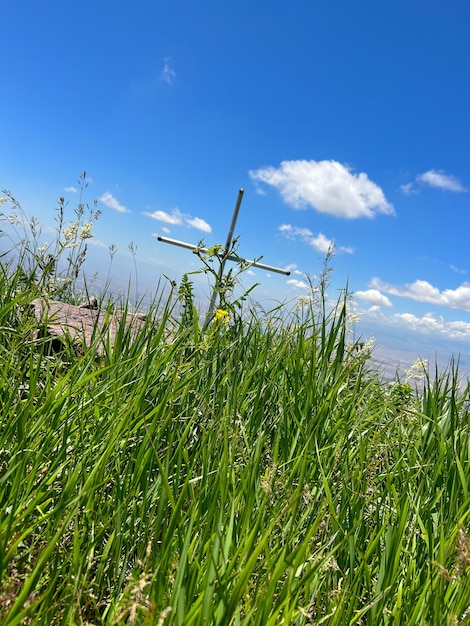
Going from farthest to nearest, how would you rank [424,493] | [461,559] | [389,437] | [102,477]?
[389,437], [424,493], [102,477], [461,559]

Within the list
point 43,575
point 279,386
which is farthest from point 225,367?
point 43,575

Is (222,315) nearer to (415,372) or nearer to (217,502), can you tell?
(217,502)

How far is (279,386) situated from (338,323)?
57 cm

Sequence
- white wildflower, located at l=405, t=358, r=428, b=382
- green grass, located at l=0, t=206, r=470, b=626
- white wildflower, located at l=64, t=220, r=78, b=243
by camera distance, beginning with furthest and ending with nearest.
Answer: white wildflower, located at l=405, t=358, r=428, b=382, white wildflower, located at l=64, t=220, r=78, b=243, green grass, located at l=0, t=206, r=470, b=626

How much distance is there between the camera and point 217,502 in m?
1.52

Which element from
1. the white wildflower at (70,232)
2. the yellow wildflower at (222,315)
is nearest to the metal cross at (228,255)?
the yellow wildflower at (222,315)

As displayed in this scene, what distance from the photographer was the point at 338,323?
2.77 meters

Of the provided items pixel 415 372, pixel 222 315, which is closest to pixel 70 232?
pixel 222 315

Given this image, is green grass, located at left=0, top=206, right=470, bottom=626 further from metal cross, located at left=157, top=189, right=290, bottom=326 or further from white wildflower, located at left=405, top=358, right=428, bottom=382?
white wildflower, located at left=405, top=358, right=428, bottom=382

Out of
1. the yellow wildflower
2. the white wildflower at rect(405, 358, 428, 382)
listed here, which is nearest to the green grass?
the yellow wildflower

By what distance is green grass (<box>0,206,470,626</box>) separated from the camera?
117 centimetres

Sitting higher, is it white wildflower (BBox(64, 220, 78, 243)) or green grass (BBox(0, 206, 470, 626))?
white wildflower (BBox(64, 220, 78, 243))

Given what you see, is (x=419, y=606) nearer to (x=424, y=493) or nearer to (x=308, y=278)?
(x=424, y=493)

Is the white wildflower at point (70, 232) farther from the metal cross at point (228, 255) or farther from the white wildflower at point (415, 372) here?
the white wildflower at point (415, 372)
